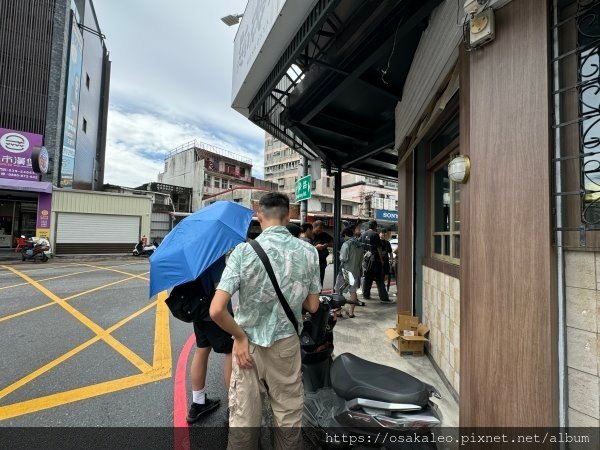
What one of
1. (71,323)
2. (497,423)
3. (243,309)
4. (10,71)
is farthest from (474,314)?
(10,71)

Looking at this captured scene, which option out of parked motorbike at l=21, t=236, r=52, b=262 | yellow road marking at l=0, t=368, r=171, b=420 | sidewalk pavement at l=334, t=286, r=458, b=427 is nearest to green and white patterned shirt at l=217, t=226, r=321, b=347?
sidewalk pavement at l=334, t=286, r=458, b=427

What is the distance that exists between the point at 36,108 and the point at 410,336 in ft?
72.5

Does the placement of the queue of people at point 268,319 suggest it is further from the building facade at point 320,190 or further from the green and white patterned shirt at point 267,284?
the building facade at point 320,190

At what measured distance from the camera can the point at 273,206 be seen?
77.9 inches

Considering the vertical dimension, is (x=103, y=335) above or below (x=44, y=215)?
below

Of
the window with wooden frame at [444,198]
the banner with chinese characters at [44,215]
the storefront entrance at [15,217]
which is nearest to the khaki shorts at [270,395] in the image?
the window with wooden frame at [444,198]

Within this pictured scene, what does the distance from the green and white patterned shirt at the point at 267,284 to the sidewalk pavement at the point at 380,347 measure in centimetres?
175

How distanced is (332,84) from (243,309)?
12.1 ft

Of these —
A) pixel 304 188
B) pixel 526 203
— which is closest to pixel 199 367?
pixel 526 203

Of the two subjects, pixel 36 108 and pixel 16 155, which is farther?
pixel 36 108

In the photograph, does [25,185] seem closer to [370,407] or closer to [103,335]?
[103,335]

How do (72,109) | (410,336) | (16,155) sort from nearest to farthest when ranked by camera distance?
1. (410,336)
2. (16,155)
3. (72,109)

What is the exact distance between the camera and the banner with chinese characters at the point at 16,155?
14613 mm

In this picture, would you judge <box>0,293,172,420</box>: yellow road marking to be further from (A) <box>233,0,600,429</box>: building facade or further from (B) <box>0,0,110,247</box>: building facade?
(B) <box>0,0,110,247</box>: building facade
